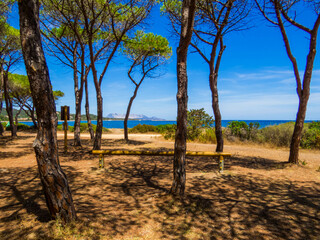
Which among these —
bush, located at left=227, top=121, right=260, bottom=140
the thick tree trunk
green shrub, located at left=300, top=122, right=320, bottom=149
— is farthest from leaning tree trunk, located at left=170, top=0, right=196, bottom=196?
bush, located at left=227, top=121, right=260, bottom=140

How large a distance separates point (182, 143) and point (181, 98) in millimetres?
865

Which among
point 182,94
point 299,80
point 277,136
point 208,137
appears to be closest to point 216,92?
point 299,80

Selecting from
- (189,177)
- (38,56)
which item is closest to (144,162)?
(189,177)

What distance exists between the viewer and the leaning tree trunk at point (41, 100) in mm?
2379

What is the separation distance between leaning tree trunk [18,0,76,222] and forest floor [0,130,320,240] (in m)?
0.66

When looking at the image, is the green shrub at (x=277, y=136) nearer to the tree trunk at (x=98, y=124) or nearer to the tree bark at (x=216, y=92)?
the tree bark at (x=216, y=92)

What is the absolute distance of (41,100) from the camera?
2.39 m

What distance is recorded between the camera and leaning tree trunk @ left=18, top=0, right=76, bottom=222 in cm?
238

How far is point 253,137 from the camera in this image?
12781 mm

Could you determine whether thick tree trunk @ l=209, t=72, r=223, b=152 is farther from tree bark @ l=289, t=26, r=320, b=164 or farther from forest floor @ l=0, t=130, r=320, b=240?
tree bark @ l=289, t=26, r=320, b=164

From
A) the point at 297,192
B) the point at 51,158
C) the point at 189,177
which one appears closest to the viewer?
the point at 51,158

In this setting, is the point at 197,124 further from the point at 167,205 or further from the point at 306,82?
the point at 167,205

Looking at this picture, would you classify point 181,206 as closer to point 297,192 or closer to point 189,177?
point 189,177

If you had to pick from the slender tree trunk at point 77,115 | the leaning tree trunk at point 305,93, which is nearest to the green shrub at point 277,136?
the leaning tree trunk at point 305,93
